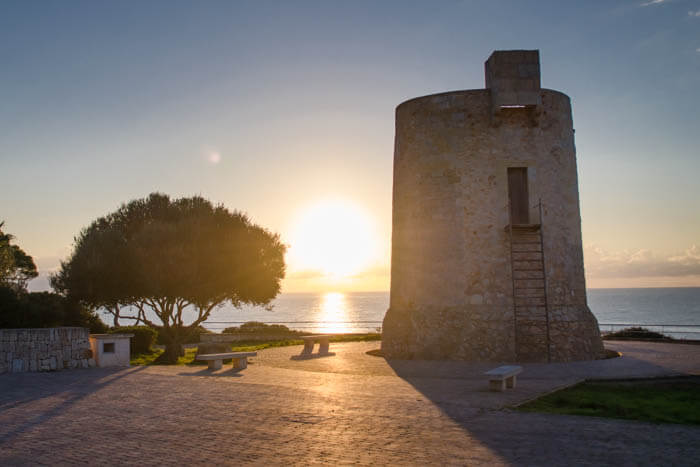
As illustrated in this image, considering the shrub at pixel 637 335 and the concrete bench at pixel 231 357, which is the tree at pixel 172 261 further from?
the shrub at pixel 637 335

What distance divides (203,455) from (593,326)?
1419 centimetres

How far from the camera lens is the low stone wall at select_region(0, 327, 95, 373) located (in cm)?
1455

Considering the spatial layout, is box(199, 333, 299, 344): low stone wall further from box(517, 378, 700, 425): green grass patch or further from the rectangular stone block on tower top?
box(517, 378, 700, 425): green grass patch

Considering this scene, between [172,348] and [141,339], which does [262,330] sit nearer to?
[141,339]

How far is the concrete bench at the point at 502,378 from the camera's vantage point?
10508mm

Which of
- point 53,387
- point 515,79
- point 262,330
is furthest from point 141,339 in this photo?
point 515,79

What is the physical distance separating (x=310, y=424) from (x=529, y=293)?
34.9 feet

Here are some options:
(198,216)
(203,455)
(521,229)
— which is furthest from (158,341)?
(203,455)

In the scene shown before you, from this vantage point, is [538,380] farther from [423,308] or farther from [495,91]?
[495,91]

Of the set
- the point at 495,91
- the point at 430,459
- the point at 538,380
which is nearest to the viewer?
the point at 430,459

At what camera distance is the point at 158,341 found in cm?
2786

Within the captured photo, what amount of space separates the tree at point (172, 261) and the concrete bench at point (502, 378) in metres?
12.1

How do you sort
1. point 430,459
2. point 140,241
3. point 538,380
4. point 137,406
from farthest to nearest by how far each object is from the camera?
point 140,241 → point 538,380 → point 137,406 → point 430,459

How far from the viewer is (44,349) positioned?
1502cm
